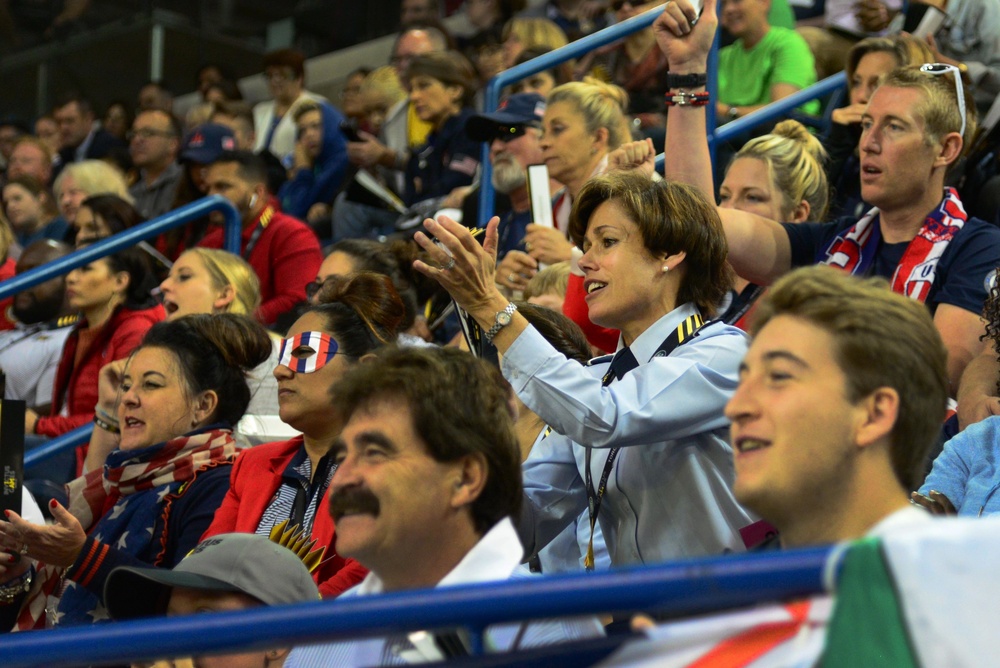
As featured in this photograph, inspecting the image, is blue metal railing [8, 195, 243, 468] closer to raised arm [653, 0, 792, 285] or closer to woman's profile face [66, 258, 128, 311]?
woman's profile face [66, 258, 128, 311]

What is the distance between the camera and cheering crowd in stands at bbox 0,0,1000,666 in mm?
1937

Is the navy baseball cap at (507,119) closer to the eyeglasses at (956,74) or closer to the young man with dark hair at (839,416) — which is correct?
the eyeglasses at (956,74)

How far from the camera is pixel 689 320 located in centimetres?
301

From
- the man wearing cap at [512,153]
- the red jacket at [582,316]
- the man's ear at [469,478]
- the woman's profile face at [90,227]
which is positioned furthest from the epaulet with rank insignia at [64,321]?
the man's ear at [469,478]

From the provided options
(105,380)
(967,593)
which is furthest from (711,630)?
Answer: (105,380)

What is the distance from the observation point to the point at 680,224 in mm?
3006

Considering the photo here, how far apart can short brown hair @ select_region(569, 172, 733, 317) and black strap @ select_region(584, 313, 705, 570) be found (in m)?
0.07

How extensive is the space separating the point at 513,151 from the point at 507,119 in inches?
5.3

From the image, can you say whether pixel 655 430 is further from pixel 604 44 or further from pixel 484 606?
pixel 604 44

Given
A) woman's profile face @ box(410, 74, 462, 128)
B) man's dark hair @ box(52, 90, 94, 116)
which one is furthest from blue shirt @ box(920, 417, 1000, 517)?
man's dark hair @ box(52, 90, 94, 116)

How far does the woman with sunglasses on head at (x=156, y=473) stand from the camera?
3.60m

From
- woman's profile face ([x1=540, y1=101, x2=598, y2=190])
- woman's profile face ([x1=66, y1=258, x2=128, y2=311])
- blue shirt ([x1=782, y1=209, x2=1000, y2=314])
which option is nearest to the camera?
blue shirt ([x1=782, y1=209, x2=1000, y2=314])

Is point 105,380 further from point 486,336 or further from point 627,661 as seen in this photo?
point 627,661

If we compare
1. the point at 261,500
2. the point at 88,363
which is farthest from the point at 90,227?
the point at 261,500
